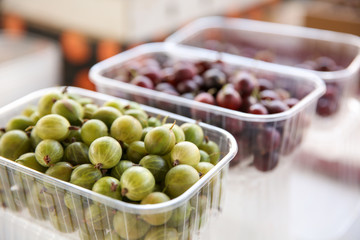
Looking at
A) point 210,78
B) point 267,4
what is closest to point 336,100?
point 210,78

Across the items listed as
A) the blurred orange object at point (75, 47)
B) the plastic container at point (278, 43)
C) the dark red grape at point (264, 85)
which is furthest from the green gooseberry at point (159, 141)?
the blurred orange object at point (75, 47)

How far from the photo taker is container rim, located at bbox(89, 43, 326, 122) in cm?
65

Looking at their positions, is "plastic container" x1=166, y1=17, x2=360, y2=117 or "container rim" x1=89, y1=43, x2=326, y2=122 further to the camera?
"plastic container" x1=166, y1=17, x2=360, y2=117

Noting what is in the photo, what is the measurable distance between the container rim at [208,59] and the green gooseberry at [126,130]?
176 millimetres

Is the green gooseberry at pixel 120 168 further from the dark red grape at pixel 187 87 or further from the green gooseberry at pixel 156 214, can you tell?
the dark red grape at pixel 187 87

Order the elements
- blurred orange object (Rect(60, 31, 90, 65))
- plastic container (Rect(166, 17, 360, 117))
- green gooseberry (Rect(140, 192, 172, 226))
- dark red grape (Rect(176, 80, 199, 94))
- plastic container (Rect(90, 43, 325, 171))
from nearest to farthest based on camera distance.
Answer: green gooseberry (Rect(140, 192, 172, 226)), plastic container (Rect(90, 43, 325, 171)), dark red grape (Rect(176, 80, 199, 94)), plastic container (Rect(166, 17, 360, 117)), blurred orange object (Rect(60, 31, 90, 65))

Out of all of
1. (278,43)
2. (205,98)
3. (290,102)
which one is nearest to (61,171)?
(205,98)

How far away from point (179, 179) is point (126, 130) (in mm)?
108

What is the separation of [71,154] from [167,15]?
4.18ft

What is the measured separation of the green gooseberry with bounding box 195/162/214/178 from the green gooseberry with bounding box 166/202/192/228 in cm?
6

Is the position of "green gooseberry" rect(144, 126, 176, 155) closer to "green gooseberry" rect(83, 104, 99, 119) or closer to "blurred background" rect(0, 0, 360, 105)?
"green gooseberry" rect(83, 104, 99, 119)

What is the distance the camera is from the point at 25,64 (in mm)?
1509

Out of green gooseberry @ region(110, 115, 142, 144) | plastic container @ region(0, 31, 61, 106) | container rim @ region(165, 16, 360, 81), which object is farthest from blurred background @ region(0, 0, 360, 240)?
green gooseberry @ region(110, 115, 142, 144)

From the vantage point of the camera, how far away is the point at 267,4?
2236 millimetres
